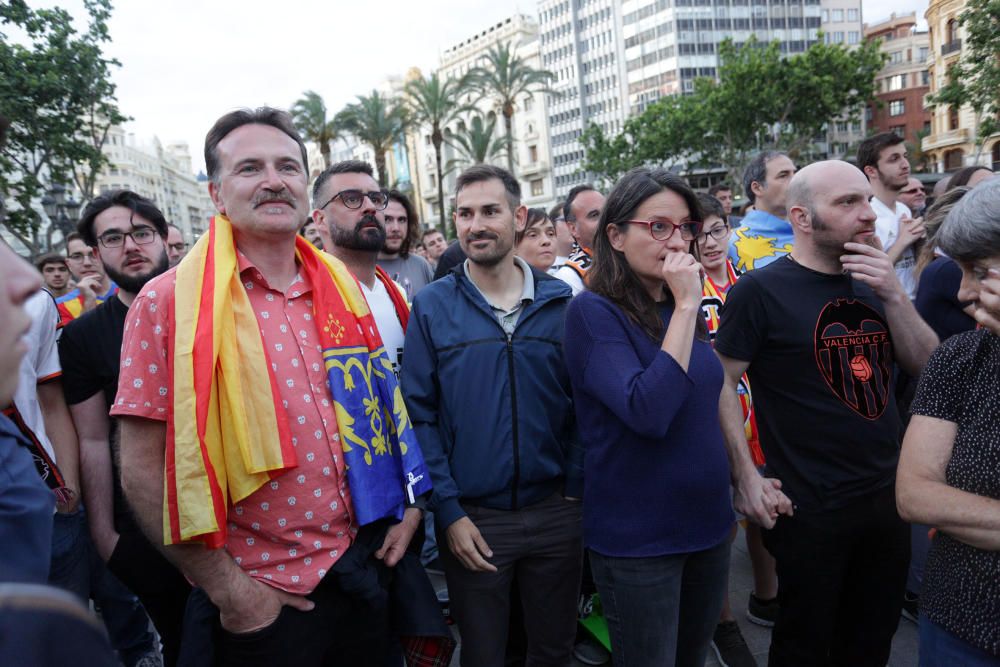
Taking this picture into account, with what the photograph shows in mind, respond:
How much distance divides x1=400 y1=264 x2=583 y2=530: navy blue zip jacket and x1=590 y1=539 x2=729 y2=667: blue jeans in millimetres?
432

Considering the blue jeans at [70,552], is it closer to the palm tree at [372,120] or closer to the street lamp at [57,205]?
the street lamp at [57,205]

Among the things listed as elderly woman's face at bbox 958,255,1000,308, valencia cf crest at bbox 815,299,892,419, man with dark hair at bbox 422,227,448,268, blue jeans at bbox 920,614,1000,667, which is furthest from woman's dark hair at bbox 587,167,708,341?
man with dark hair at bbox 422,227,448,268

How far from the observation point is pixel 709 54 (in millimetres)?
70375

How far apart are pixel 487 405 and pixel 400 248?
300 centimetres

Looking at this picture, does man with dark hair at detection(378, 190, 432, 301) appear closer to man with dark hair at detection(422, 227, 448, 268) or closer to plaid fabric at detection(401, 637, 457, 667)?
plaid fabric at detection(401, 637, 457, 667)

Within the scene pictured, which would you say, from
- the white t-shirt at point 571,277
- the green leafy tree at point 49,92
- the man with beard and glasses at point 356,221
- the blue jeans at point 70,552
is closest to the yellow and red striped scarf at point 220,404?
the blue jeans at point 70,552

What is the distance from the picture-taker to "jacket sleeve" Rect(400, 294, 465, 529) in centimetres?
250

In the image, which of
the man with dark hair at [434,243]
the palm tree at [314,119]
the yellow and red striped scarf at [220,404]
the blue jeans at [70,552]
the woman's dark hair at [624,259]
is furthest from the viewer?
the palm tree at [314,119]

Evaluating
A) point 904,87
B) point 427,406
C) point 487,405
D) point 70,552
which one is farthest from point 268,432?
point 904,87

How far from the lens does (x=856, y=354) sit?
2.57 meters

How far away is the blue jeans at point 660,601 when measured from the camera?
2.22 metres

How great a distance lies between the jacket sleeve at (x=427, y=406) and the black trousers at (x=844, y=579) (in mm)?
1373

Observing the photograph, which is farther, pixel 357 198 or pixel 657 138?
pixel 657 138

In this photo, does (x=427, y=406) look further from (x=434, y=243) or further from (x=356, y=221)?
(x=434, y=243)
